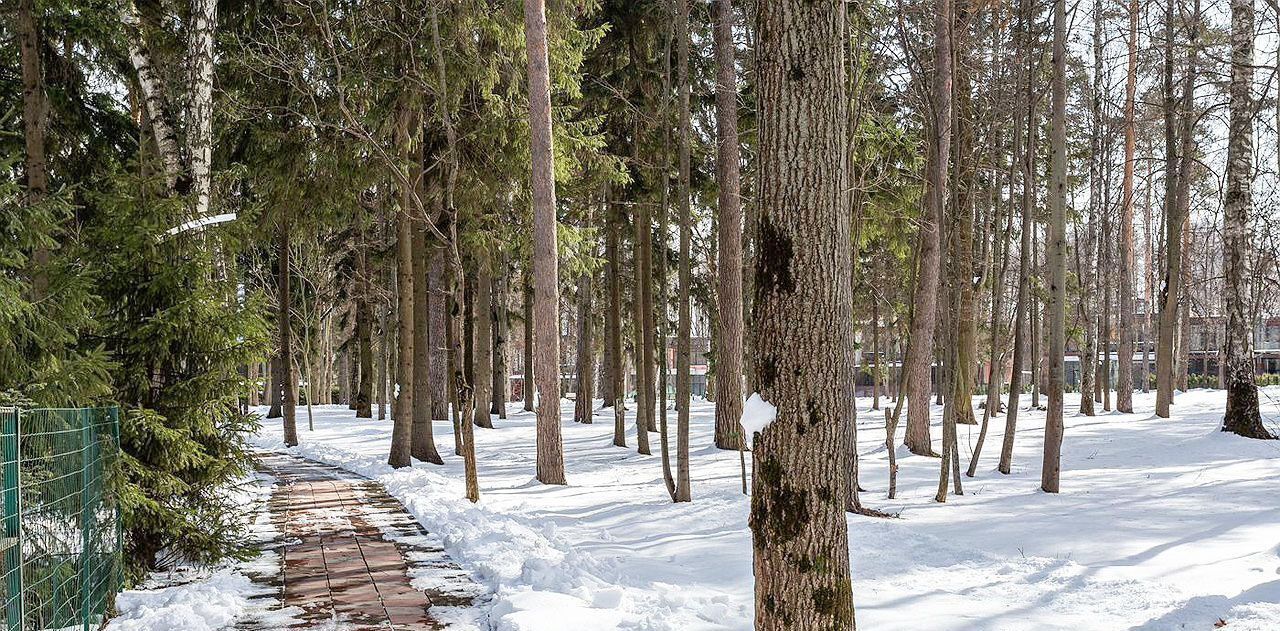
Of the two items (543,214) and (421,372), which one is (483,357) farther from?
(543,214)

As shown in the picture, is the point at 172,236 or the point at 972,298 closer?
the point at 172,236

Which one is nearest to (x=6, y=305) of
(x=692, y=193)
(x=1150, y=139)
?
(x=692, y=193)

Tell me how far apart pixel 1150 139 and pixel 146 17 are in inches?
970

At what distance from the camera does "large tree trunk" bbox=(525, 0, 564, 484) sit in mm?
12828

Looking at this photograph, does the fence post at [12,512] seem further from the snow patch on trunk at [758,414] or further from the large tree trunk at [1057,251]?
the large tree trunk at [1057,251]

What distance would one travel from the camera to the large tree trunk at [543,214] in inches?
505

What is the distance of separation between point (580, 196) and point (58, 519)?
15.9 m

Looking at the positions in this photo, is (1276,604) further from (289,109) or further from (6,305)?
(289,109)

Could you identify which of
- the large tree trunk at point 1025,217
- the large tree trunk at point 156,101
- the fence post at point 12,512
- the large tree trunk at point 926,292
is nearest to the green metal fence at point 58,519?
the fence post at point 12,512

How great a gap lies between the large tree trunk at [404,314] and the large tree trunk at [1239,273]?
43.2 feet

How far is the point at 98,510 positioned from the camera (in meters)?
6.52

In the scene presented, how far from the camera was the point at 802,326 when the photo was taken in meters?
4.76

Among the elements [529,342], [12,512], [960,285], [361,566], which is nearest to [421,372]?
[361,566]

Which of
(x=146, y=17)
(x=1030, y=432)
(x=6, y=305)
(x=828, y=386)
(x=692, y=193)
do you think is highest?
(x=146, y=17)
